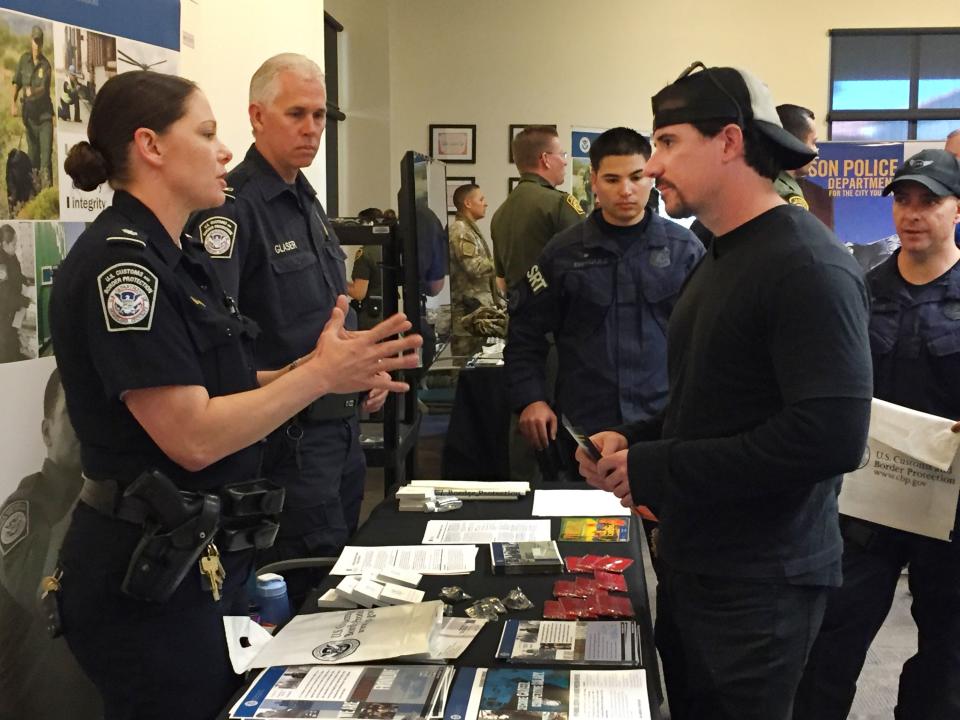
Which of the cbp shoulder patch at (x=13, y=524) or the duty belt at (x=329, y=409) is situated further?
the duty belt at (x=329, y=409)

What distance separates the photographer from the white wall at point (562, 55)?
8.07 metres

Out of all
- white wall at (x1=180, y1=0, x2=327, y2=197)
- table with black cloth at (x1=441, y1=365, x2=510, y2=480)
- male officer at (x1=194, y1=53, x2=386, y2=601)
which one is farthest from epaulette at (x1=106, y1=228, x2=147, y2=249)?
table with black cloth at (x1=441, y1=365, x2=510, y2=480)

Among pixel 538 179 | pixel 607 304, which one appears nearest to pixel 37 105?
pixel 607 304

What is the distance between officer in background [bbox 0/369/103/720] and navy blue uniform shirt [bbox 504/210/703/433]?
4.22ft

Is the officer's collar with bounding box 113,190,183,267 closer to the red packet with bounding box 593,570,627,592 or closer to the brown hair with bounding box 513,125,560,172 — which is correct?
the red packet with bounding box 593,570,627,592

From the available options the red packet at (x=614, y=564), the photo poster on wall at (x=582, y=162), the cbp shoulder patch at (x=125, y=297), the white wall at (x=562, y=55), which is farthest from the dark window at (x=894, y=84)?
the cbp shoulder patch at (x=125, y=297)

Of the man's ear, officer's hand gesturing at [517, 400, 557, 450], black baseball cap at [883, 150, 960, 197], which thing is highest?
black baseball cap at [883, 150, 960, 197]

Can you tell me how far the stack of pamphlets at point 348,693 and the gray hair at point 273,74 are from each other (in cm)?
144

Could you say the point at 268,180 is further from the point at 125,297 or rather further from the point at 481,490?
the point at 125,297

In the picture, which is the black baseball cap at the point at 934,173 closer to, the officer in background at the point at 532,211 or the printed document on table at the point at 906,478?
the printed document on table at the point at 906,478

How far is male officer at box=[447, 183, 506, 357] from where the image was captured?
4.62 meters

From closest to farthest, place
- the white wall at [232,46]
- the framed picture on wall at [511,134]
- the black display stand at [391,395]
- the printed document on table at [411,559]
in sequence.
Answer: the printed document on table at [411,559], the white wall at [232,46], the black display stand at [391,395], the framed picture on wall at [511,134]

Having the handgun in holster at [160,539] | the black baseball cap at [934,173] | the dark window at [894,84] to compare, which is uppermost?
the dark window at [894,84]

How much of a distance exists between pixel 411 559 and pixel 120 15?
1.33m
